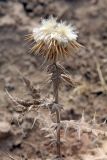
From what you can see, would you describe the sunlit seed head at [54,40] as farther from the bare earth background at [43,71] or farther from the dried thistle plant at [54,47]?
the bare earth background at [43,71]

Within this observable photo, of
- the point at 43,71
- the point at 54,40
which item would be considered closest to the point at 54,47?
the point at 54,40

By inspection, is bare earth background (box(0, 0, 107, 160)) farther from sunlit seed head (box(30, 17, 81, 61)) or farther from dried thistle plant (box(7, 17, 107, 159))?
sunlit seed head (box(30, 17, 81, 61))

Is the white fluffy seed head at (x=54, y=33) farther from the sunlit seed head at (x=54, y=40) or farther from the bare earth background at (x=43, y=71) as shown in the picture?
the bare earth background at (x=43, y=71)

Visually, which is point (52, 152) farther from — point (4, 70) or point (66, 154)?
point (4, 70)

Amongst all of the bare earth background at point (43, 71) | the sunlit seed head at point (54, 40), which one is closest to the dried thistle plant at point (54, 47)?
the sunlit seed head at point (54, 40)

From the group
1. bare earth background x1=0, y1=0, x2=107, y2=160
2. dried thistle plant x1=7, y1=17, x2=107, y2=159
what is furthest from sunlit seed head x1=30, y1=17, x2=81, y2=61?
bare earth background x1=0, y1=0, x2=107, y2=160

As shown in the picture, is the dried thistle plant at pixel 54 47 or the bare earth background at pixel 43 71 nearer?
the dried thistle plant at pixel 54 47

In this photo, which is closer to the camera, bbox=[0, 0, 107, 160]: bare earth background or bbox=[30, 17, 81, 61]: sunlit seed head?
bbox=[30, 17, 81, 61]: sunlit seed head
